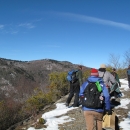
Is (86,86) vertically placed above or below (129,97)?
above

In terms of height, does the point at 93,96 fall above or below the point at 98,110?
above

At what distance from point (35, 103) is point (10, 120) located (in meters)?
15.0

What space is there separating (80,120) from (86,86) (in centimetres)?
428

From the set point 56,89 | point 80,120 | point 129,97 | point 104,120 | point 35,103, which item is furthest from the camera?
point 35,103

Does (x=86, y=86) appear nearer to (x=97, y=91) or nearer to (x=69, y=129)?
(x=97, y=91)

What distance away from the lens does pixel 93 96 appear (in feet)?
17.0

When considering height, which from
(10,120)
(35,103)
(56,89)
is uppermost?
(56,89)

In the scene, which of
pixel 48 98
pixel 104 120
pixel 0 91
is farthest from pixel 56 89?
pixel 0 91

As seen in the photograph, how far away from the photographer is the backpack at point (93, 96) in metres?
5.11

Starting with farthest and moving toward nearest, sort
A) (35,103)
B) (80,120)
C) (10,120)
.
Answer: (10,120)
(35,103)
(80,120)

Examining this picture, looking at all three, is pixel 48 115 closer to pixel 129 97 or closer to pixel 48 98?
pixel 129 97

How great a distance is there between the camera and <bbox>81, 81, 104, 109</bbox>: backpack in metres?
5.11

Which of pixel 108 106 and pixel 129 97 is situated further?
pixel 129 97

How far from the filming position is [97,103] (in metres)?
5.11
